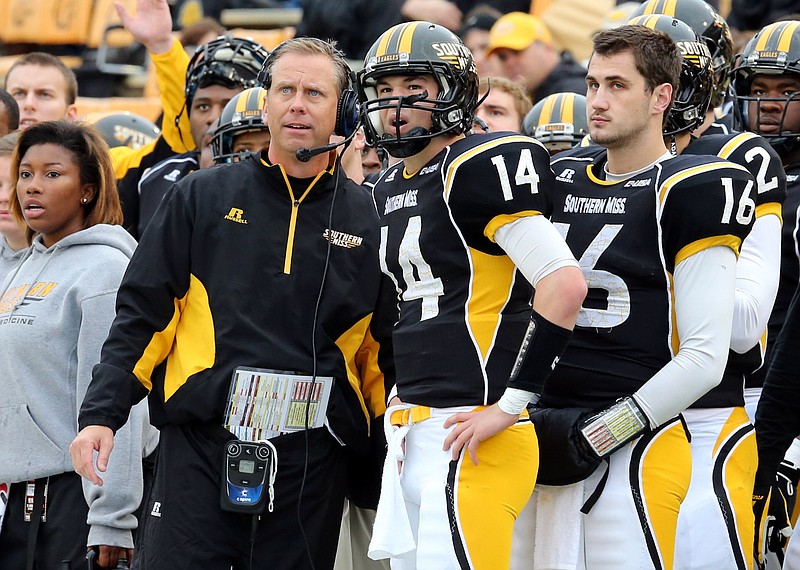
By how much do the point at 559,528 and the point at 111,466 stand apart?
172cm

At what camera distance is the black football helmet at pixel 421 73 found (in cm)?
420

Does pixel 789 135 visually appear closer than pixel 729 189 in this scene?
No

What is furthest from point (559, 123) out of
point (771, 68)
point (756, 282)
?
point (756, 282)

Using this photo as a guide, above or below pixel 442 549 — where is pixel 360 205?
above

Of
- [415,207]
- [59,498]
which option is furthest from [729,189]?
[59,498]

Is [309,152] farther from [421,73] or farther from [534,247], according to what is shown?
[534,247]

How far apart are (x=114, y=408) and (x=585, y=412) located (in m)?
1.48

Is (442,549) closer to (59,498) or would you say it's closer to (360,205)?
(360,205)

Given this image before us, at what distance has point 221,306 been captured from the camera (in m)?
4.59

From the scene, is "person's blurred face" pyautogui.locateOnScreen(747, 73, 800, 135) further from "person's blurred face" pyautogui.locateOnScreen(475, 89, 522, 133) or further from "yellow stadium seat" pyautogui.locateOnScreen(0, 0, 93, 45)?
"yellow stadium seat" pyautogui.locateOnScreen(0, 0, 93, 45)

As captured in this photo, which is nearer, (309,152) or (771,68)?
(309,152)

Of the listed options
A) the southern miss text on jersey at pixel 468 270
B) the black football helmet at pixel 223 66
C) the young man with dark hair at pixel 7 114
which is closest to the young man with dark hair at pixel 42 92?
the young man with dark hair at pixel 7 114

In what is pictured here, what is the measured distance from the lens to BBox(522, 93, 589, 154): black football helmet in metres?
6.78

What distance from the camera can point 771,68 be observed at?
219 inches
